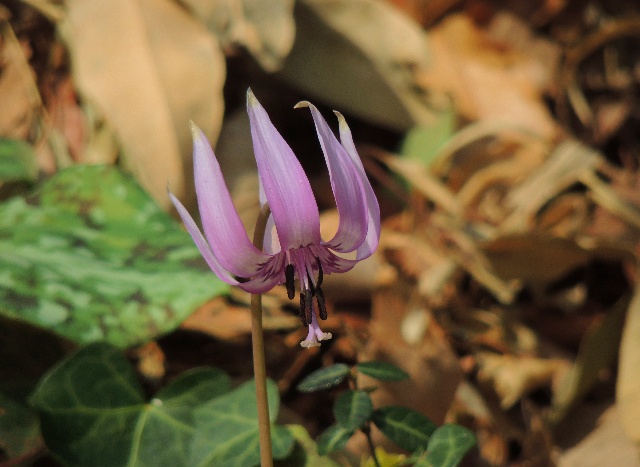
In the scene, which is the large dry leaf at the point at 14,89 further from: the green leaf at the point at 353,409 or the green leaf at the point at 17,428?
the green leaf at the point at 353,409

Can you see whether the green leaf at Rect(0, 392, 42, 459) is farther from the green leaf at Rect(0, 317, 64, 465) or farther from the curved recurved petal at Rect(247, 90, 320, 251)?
the curved recurved petal at Rect(247, 90, 320, 251)

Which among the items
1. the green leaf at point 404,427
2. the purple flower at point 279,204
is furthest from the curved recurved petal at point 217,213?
the green leaf at point 404,427

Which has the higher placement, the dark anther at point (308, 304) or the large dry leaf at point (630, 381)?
the dark anther at point (308, 304)

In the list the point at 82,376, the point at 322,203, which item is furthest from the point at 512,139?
the point at 82,376

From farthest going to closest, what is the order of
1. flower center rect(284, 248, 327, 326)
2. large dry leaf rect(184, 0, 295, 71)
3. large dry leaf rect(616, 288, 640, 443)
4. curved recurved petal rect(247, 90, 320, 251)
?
1. large dry leaf rect(184, 0, 295, 71)
2. large dry leaf rect(616, 288, 640, 443)
3. flower center rect(284, 248, 327, 326)
4. curved recurved petal rect(247, 90, 320, 251)

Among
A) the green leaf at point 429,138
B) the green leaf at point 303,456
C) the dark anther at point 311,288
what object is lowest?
the green leaf at point 429,138

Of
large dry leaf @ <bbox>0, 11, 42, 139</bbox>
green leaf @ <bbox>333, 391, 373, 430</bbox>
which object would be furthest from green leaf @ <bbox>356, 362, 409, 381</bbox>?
large dry leaf @ <bbox>0, 11, 42, 139</bbox>

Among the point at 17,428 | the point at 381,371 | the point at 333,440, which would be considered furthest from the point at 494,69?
the point at 17,428
